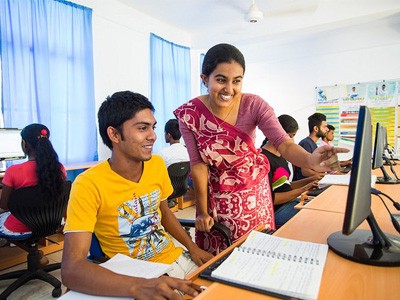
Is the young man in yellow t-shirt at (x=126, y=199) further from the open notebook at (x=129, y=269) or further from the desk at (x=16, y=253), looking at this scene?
the desk at (x=16, y=253)

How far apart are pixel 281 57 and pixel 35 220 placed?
5.20 metres

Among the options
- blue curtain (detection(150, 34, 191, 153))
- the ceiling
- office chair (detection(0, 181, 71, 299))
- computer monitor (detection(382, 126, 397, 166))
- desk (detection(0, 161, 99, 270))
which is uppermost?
the ceiling

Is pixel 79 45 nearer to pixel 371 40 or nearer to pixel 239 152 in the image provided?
pixel 239 152

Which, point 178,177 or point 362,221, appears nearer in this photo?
point 362,221

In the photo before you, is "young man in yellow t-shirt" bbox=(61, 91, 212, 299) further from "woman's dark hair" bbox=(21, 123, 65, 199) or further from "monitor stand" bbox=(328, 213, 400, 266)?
"woman's dark hair" bbox=(21, 123, 65, 199)

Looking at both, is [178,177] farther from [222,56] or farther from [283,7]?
[283,7]

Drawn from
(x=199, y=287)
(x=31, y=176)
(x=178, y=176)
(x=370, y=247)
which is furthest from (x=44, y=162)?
(x=370, y=247)

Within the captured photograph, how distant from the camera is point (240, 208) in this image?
137cm

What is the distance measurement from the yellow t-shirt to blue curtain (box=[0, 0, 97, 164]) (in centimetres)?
253

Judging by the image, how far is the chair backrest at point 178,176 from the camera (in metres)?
3.01

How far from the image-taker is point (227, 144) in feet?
4.40

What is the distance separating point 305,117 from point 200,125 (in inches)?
193

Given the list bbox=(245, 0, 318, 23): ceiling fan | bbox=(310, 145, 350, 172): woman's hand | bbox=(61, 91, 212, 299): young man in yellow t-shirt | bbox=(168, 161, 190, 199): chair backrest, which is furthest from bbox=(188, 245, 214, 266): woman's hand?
bbox=(245, 0, 318, 23): ceiling fan

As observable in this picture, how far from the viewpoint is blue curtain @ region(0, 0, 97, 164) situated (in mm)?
3139
